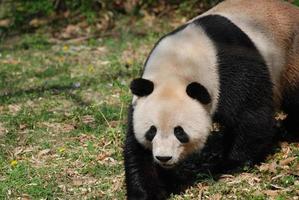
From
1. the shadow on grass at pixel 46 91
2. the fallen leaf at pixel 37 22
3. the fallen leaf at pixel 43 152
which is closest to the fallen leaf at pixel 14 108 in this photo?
the shadow on grass at pixel 46 91

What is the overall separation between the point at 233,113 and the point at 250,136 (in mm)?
285

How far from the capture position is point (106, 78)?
Answer: 8.23 metres

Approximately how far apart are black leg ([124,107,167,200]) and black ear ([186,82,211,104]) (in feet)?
1.95

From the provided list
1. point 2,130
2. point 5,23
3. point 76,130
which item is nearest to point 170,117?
point 76,130

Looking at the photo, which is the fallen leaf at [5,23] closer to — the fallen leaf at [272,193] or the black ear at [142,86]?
the black ear at [142,86]

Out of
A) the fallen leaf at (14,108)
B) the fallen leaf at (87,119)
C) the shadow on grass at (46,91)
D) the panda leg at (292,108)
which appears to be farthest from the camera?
the shadow on grass at (46,91)

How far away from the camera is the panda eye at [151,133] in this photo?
4.67 metres

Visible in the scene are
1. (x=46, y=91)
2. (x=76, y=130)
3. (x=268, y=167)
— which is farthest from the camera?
(x=46, y=91)

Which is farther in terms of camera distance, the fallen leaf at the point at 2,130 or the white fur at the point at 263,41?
the fallen leaf at the point at 2,130

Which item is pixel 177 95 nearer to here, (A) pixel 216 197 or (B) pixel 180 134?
(B) pixel 180 134

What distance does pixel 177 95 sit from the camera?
4680 mm

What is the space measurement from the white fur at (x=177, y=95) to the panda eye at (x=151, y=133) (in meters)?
0.03

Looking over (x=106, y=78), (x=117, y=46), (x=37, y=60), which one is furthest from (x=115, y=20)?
(x=106, y=78)

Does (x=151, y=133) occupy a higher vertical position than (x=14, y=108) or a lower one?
higher
